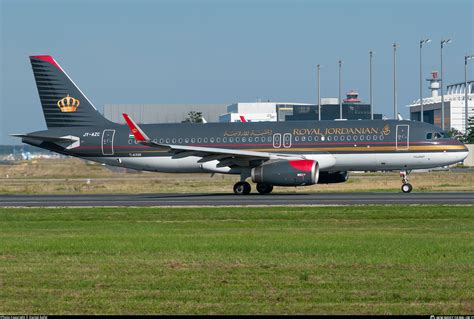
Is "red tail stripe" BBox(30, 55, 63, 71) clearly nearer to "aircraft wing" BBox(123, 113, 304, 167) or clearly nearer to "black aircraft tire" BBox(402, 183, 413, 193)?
"aircraft wing" BBox(123, 113, 304, 167)

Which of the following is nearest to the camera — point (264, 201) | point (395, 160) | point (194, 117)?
point (264, 201)

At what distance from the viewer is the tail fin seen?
155 feet

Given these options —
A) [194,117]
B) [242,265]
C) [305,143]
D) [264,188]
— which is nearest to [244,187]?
[264,188]

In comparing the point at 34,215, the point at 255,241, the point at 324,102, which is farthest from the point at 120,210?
the point at 324,102

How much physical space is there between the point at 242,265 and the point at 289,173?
23.6m

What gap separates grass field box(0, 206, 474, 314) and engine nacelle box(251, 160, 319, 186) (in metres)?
11.8

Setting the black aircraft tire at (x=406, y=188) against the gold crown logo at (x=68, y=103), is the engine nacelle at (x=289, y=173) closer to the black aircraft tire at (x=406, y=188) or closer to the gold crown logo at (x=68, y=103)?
the black aircraft tire at (x=406, y=188)

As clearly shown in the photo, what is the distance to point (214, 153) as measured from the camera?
41719mm

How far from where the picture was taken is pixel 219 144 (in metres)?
44.8

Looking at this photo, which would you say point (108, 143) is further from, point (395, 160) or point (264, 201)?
point (395, 160)

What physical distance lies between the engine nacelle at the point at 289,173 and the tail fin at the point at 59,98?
404 inches

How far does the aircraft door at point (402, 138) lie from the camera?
42.1 m

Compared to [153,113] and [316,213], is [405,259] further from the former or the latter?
[153,113]

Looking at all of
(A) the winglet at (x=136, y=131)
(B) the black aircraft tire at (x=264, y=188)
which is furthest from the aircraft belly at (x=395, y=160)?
(A) the winglet at (x=136, y=131)
